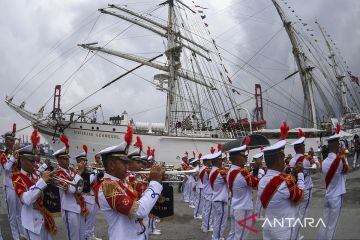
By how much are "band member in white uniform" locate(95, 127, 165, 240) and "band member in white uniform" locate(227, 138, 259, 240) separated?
312cm

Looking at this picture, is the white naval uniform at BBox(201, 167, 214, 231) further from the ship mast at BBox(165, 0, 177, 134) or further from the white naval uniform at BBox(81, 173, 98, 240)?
the ship mast at BBox(165, 0, 177, 134)

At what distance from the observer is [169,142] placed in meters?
32.9

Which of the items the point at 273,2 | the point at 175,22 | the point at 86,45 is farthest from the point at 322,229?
the point at 273,2

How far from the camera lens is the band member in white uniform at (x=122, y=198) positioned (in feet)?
11.1

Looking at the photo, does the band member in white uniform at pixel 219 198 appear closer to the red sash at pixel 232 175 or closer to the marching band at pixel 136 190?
the marching band at pixel 136 190

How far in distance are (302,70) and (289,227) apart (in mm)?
37618

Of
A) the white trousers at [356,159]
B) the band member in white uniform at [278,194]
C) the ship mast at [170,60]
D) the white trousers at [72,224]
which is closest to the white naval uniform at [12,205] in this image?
the white trousers at [72,224]

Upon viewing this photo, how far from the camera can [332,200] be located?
6.49 m

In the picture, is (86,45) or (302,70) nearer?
(86,45)

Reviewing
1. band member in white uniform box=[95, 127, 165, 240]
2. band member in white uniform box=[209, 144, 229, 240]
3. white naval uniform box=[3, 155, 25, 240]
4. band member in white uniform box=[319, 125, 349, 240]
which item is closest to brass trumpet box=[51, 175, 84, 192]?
band member in white uniform box=[95, 127, 165, 240]

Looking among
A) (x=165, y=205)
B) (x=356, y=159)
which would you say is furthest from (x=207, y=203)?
(x=356, y=159)

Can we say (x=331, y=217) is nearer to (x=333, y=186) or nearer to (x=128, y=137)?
(x=333, y=186)

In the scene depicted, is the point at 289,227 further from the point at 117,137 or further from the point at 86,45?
the point at 86,45

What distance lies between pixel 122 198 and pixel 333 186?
455cm
